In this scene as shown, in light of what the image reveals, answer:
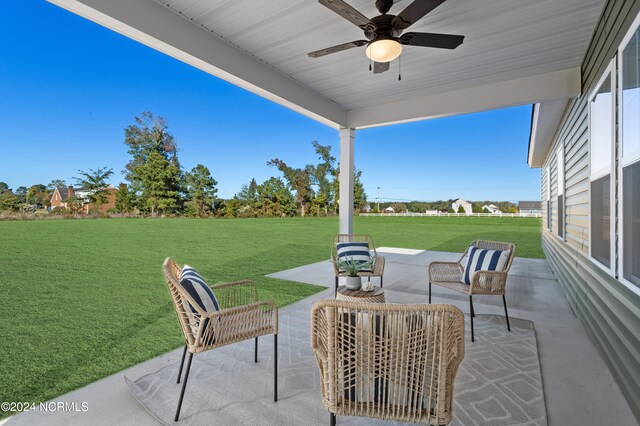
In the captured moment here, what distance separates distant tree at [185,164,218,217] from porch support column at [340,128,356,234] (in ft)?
56.3

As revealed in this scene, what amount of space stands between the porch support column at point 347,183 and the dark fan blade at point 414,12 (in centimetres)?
294

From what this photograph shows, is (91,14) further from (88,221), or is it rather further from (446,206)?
(446,206)

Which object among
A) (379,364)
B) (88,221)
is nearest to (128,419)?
(379,364)

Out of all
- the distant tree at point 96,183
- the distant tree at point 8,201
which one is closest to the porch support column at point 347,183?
the distant tree at point 8,201

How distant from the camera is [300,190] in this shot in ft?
80.0

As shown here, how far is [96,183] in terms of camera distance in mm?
15195

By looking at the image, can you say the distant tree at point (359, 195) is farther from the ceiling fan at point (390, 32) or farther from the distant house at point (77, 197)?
the ceiling fan at point (390, 32)

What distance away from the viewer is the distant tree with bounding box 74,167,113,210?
1464 cm

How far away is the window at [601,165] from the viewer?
2357 mm

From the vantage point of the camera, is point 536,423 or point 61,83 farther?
point 61,83

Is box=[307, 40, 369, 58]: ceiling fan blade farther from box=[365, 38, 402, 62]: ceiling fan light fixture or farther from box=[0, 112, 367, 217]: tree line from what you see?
box=[0, 112, 367, 217]: tree line

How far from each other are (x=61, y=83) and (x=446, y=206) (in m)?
24.0

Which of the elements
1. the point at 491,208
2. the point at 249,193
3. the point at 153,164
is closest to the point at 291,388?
the point at 153,164

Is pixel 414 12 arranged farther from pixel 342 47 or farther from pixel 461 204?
pixel 461 204
